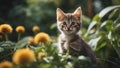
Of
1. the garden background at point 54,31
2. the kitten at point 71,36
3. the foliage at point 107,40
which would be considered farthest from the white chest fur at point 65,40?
the foliage at point 107,40

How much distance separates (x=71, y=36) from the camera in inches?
133

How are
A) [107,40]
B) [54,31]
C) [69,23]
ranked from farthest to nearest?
[54,31]
[107,40]
[69,23]

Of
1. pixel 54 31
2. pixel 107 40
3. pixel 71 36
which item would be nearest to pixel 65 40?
pixel 71 36

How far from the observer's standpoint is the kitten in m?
3.21

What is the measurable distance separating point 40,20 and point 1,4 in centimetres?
90

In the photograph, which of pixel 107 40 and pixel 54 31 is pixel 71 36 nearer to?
pixel 107 40

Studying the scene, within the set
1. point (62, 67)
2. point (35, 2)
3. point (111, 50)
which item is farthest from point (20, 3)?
point (62, 67)

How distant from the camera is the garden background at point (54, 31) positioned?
2.47m

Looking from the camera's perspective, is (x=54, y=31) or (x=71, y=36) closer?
(x=71, y=36)

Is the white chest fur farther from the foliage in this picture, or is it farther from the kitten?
the foliage

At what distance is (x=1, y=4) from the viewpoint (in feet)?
23.8

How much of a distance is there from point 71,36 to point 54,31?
10.3ft

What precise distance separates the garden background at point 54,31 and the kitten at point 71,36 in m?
0.15

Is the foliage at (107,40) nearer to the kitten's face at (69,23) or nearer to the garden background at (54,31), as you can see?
the garden background at (54,31)
